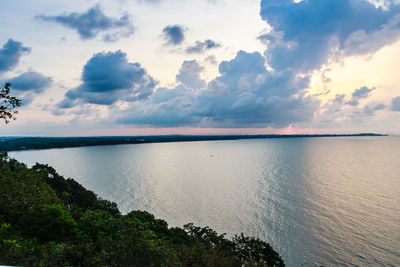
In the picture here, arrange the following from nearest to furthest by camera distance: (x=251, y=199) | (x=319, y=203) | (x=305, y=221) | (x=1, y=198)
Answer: (x=1, y=198) → (x=305, y=221) → (x=319, y=203) → (x=251, y=199)

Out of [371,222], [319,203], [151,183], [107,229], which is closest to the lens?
[107,229]

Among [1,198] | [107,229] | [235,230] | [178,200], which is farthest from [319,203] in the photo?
[1,198]

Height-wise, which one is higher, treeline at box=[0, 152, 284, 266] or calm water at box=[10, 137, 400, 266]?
treeline at box=[0, 152, 284, 266]

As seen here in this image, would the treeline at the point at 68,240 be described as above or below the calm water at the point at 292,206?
above

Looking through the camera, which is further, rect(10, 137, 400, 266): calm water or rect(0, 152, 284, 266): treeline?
rect(10, 137, 400, 266): calm water

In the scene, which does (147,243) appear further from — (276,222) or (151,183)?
(151,183)

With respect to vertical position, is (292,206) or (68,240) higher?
(68,240)

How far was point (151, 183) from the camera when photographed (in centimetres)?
9731

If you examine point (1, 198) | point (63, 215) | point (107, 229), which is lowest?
point (107, 229)

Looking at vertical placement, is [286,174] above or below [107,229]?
below

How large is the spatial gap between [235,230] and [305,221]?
633 inches

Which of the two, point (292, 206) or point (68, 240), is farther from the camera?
point (292, 206)

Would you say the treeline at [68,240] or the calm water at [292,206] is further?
the calm water at [292,206]

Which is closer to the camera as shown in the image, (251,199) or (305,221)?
(305,221)
